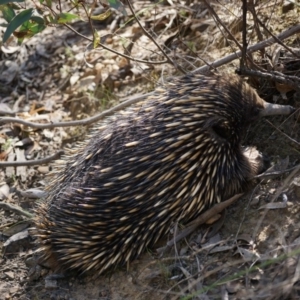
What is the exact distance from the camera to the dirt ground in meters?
3.61

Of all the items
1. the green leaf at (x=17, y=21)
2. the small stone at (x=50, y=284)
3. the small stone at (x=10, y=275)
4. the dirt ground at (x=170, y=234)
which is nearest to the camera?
the green leaf at (x=17, y=21)

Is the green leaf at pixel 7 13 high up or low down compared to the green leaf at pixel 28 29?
up

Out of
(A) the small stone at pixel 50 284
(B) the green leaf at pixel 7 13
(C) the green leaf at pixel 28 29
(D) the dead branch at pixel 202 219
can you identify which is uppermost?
(B) the green leaf at pixel 7 13

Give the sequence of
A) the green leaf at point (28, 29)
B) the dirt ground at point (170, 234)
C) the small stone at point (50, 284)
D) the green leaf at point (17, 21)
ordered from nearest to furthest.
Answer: the green leaf at point (17, 21)
the dirt ground at point (170, 234)
the green leaf at point (28, 29)
the small stone at point (50, 284)

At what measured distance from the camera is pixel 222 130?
4285 mm

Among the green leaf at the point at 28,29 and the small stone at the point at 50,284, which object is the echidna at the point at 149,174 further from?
the green leaf at the point at 28,29

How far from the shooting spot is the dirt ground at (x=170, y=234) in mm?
3610

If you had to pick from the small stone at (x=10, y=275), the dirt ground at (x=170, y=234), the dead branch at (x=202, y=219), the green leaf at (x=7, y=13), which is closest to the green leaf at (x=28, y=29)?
the green leaf at (x=7, y=13)

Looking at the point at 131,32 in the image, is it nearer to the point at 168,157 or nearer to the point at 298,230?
the point at 168,157

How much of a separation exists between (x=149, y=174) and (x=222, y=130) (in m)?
0.63

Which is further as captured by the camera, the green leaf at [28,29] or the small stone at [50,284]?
the small stone at [50,284]

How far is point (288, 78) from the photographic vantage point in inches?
168

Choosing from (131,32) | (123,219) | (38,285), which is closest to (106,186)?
(123,219)

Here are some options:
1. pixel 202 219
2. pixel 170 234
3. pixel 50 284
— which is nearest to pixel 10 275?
pixel 50 284
